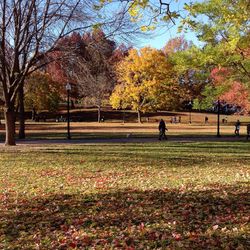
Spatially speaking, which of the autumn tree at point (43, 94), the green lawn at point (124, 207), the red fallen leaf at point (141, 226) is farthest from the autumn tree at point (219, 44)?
the autumn tree at point (43, 94)

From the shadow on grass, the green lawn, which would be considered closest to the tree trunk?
the green lawn

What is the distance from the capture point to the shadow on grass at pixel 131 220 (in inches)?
208

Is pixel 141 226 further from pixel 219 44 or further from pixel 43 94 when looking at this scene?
pixel 43 94

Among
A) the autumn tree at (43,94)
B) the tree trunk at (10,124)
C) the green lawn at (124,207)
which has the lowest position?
the green lawn at (124,207)

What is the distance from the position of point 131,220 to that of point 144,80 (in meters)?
48.3

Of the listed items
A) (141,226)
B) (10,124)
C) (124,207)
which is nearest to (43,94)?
(10,124)

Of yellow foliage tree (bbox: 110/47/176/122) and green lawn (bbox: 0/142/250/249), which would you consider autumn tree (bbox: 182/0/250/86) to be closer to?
green lawn (bbox: 0/142/250/249)

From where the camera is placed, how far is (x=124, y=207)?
285 inches

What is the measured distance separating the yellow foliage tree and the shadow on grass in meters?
45.4

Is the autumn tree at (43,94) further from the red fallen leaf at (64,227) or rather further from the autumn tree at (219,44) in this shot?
the red fallen leaf at (64,227)

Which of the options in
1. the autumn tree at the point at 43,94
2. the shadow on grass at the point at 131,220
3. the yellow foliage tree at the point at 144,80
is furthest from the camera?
the yellow foliage tree at the point at 144,80

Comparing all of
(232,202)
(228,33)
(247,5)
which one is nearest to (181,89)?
(228,33)

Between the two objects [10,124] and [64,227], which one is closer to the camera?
[64,227]

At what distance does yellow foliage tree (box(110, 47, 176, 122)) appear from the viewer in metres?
53.9
